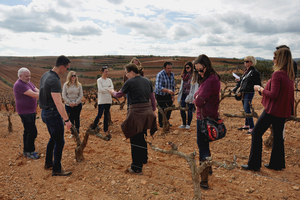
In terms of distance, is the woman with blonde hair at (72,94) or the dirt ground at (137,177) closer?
the dirt ground at (137,177)

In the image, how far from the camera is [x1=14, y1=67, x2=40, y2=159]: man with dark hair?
3.46 meters

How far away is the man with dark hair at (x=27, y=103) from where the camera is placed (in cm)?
346

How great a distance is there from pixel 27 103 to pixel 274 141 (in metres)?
4.40

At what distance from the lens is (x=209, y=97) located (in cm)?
247

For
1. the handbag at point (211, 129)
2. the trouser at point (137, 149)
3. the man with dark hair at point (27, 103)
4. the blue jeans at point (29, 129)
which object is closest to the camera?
the handbag at point (211, 129)

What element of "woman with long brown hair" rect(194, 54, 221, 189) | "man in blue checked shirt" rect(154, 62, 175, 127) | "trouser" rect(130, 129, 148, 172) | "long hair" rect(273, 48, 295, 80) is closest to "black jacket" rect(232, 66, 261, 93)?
"long hair" rect(273, 48, 295, 80)

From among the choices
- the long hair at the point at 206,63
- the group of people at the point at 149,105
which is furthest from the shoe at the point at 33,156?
the long hair at the point at 206,63

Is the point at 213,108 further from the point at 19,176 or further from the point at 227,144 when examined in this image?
the point at 19,176

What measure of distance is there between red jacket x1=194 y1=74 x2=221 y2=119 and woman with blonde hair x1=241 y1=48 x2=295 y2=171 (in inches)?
34.6

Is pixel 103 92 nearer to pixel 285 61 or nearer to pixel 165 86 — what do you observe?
pixel 165 86

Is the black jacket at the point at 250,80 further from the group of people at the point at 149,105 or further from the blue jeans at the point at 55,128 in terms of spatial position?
the blue jeans at the point at 55,128

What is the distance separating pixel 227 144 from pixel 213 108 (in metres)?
2.17

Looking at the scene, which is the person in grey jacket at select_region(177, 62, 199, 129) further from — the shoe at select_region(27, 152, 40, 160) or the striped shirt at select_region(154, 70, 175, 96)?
the shoe at select_region(27, 152, 40, 160)

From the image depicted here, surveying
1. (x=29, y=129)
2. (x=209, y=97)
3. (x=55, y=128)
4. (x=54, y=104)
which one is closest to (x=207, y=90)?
(x=209, y=97)
